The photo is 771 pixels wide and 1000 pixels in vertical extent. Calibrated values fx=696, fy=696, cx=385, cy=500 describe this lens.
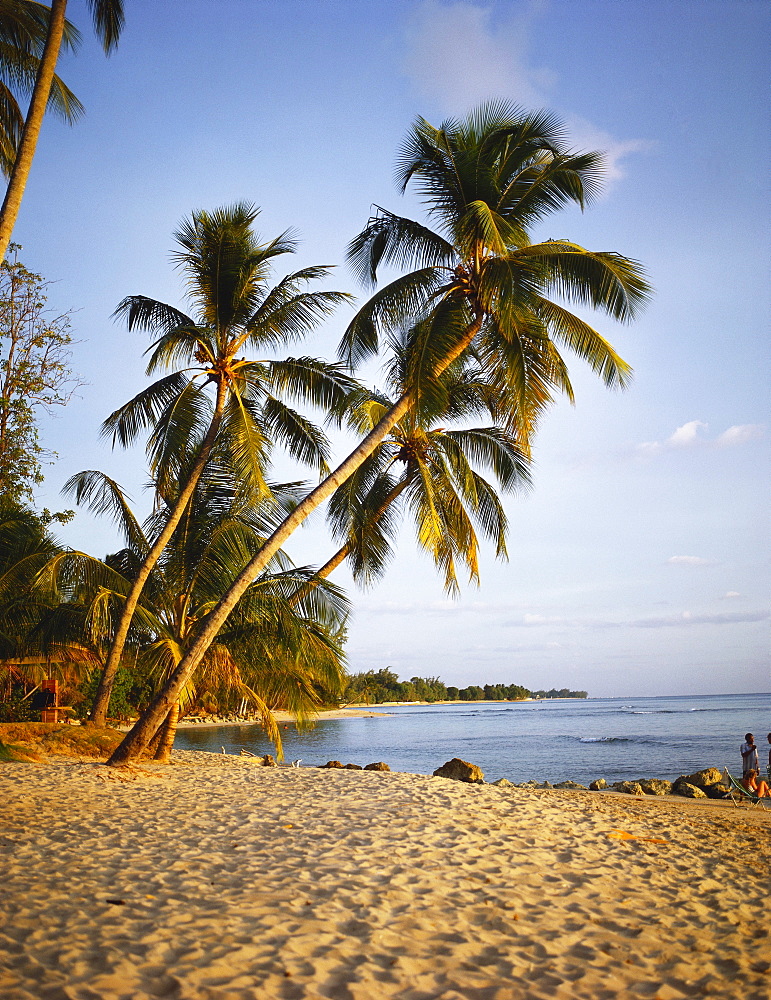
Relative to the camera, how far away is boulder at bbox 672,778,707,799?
46.1 feet

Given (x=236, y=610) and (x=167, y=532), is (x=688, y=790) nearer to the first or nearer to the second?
(x=236, y=610)

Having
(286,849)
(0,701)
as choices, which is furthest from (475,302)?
(0,701)

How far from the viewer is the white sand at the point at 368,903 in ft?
11.2

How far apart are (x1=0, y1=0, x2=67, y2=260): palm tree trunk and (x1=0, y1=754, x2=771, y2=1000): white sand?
6579mm

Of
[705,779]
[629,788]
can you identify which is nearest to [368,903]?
[629,788]

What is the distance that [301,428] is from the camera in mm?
12781

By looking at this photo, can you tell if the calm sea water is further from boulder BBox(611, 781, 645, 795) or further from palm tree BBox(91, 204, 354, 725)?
palm tree BBox(91, 204, 354, 725)

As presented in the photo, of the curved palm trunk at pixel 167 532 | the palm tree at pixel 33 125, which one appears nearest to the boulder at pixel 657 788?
the curved palm trunk at pixel 167 532

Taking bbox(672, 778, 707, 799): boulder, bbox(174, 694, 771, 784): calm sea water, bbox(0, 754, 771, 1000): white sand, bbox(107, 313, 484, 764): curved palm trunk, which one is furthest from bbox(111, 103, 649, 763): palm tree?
bbox(174, 694, 771, 784): calm sea water

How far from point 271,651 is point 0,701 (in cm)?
1424

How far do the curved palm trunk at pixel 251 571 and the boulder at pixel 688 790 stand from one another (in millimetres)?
10001

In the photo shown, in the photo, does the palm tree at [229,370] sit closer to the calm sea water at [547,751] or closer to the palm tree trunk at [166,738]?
the palm tree trunk at [166,738]

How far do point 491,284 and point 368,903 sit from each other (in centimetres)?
767

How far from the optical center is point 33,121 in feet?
27.2
